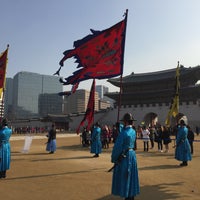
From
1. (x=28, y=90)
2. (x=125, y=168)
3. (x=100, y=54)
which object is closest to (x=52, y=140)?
(x=100, y=54)

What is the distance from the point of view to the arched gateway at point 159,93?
167 ft

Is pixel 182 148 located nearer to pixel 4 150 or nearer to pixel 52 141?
pixel 4 150

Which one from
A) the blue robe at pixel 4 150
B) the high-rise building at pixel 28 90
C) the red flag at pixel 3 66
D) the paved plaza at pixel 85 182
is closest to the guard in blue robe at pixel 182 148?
the paved plaza at pixel 85 182

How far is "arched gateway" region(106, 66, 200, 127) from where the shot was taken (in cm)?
5088

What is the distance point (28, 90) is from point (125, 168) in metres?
154

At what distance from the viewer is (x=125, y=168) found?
242 inches

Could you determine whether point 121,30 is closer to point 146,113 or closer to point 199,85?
point 199,85

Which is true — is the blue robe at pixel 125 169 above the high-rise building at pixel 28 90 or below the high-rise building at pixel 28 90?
below

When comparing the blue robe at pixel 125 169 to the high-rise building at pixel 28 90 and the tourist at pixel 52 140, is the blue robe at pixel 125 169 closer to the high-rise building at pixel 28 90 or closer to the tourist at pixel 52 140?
the tourist at pixel 52 140

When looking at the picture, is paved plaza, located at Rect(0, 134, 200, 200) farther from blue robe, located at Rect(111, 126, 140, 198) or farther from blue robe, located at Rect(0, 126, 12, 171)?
blue robe, located at Rect(111, 126, 140, 198)

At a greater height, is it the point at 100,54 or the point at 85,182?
the point at 100,54

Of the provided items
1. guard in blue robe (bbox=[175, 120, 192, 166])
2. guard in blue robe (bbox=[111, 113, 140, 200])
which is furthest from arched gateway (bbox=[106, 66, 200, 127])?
guard in blue robe (bbox=[111, 113, 140, 200])

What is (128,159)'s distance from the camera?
6.25 m

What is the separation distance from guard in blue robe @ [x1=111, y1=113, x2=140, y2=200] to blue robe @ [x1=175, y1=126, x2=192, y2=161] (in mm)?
5638
